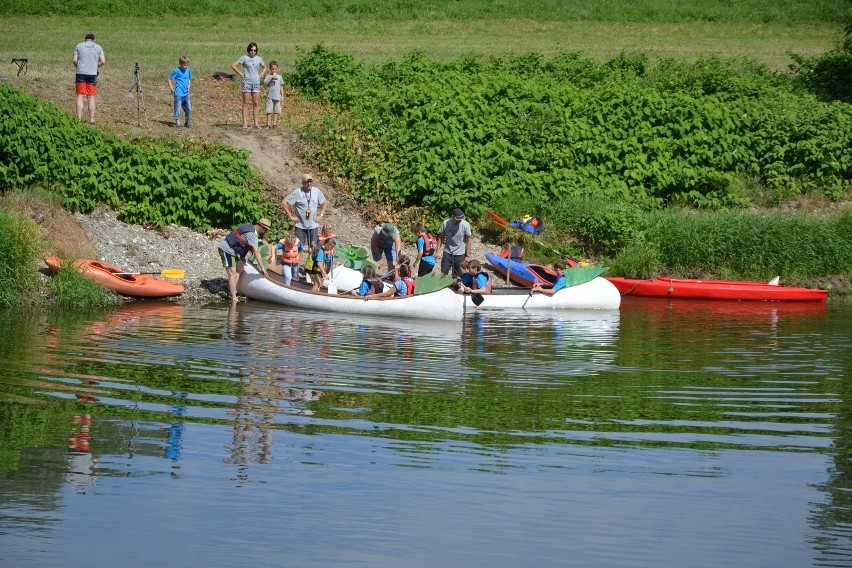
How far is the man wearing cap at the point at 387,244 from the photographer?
25.6 m

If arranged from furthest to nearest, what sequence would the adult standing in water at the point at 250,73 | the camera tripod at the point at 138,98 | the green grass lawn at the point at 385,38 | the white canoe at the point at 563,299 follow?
the green grass lawn at the point at 385,38, the camera tripod at the point at 138,98, the adult standing in water at the point at 250,73, the white canoe at the point at 563,299

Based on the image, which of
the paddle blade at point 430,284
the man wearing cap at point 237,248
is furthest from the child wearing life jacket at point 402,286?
the man wearing cap at point 237,248

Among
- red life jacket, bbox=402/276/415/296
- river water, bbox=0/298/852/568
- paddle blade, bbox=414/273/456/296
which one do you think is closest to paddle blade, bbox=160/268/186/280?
river water, bbox=0/298/852/568

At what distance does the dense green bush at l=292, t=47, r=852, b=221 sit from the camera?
30.1 metres

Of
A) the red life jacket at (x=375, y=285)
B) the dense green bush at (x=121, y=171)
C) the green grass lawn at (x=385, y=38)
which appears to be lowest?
the red life jacket at (x=375, y=285)

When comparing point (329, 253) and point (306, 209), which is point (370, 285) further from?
point (306, 209)

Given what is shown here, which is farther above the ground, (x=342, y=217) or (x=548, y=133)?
(x=548, y=133)

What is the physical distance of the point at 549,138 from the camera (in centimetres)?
3125

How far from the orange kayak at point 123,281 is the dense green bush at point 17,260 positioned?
471 millimetres

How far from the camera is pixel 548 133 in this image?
3145 cm

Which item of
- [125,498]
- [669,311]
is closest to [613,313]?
[669,311]

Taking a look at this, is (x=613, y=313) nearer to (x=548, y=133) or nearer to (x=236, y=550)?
(x=548, y=133)

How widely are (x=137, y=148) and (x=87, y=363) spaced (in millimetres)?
10376

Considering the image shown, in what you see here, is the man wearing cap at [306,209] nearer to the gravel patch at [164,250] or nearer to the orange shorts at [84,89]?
the gravel patch at [164,250]
